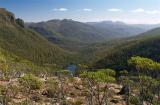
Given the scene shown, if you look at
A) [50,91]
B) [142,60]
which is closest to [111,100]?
[50,91]

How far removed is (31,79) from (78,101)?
103 feet

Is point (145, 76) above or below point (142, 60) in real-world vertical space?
below

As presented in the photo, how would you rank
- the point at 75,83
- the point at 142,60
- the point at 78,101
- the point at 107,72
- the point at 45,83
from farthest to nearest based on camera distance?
1. the point at 75,83
2. the point at 45,83
3. the point at 78,101
4. the point at 107,72
5. the point at 142,60

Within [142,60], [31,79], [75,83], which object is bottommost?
[75,83]

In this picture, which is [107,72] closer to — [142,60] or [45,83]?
[142,60]

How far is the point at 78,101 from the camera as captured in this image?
117625mm

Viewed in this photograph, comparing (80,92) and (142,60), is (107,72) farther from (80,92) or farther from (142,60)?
(80,92)

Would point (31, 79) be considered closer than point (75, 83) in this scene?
Yes

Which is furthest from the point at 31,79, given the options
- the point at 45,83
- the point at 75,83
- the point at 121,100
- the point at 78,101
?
the point at 75,83

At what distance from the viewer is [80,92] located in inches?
5517

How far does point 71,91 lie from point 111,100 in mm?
21727

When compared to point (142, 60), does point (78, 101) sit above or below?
below

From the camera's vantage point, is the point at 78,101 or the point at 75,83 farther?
the point at 75,83

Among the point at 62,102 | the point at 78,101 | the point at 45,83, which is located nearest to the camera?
the point at 62,102
